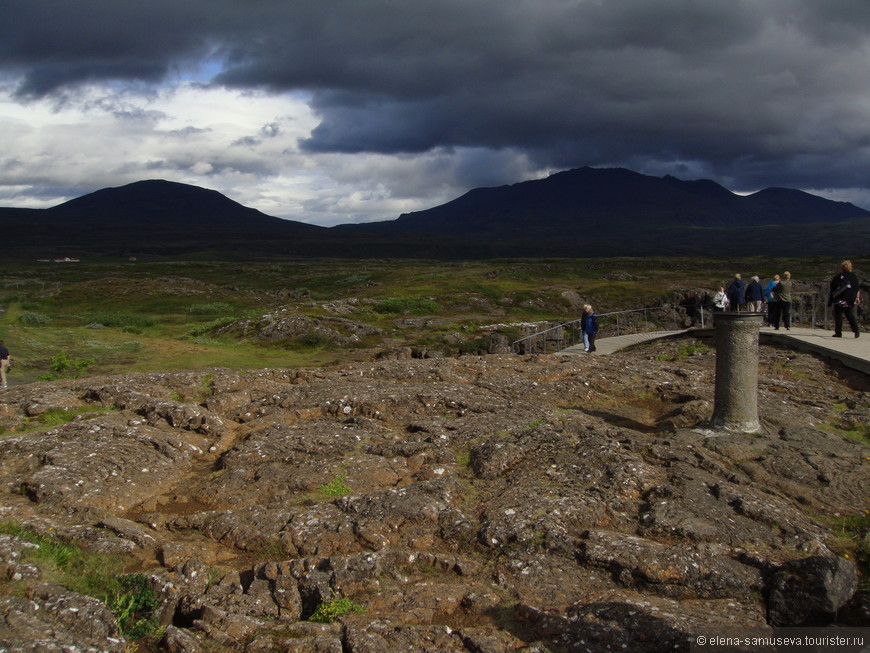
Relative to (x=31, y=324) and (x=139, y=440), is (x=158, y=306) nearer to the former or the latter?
(x=31, y=324)

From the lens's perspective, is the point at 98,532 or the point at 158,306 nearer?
the point at 98,532

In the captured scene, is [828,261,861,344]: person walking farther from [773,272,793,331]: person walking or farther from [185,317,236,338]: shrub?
[185,317,236,338]: shrub

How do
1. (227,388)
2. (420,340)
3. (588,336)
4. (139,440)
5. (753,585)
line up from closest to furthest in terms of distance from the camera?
(753,585), (139,440), (227,388), (588,336), (420,340)

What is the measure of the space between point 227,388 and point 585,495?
11.0 m

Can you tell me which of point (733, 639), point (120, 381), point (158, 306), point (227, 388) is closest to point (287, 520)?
point (733, 639)

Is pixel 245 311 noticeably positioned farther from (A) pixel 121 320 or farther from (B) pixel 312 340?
(B) pixel 312 340

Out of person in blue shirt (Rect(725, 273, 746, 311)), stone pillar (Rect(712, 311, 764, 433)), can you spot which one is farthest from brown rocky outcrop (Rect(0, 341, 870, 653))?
person in blue shirt (Rect(725, 273, 746, 311))

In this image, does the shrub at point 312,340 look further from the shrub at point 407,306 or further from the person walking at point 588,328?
the person walking at point 588,328

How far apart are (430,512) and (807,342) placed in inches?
772

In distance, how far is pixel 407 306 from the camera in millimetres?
54625

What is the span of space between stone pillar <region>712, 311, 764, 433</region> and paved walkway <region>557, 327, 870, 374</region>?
8.49 m

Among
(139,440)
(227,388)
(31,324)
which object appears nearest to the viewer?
(139,440)

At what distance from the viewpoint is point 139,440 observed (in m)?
14.2

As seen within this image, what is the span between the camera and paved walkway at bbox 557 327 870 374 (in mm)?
21609
